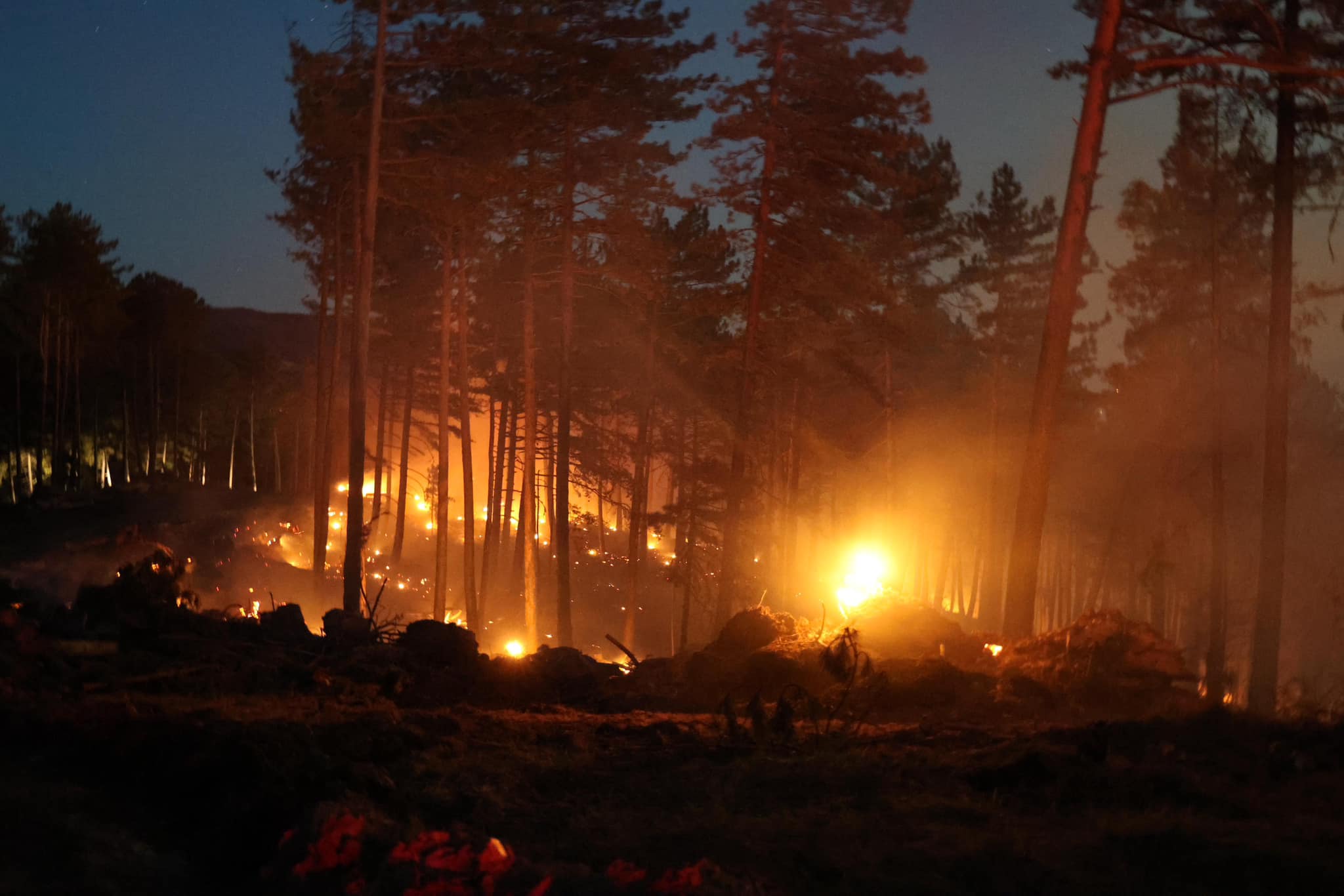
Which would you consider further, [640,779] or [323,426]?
[323,426]


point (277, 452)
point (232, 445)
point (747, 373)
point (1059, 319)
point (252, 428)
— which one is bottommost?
point (277, 452)

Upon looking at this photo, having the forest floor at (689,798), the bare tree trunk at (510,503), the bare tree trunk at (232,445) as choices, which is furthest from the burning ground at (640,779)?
the bare tree trunk at (232,445)

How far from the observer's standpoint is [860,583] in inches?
658

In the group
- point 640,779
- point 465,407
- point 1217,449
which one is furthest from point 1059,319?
point 465,407

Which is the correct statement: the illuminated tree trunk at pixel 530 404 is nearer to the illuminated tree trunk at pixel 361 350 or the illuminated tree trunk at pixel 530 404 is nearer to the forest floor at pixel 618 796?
the illuminated tree trunk at pixel 361 350

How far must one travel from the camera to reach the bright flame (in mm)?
16078

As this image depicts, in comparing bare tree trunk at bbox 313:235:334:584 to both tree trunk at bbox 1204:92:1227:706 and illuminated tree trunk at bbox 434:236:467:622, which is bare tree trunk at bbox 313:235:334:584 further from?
tree trunk at bbox 1204:92:1227:706

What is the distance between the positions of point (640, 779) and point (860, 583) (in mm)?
9594

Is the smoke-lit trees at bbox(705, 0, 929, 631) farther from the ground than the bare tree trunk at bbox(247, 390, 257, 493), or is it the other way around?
the smoke-lit trees at bbox(705, 0, 929, 631)

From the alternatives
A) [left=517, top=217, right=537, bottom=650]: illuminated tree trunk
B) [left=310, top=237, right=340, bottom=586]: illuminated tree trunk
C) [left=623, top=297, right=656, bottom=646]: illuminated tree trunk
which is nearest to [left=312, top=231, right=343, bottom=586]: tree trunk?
[left=310, top=237, right=340, bottom=586]: illuminated tree trunk

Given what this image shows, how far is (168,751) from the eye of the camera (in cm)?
735

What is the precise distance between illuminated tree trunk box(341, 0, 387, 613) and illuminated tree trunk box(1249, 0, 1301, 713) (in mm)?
16395

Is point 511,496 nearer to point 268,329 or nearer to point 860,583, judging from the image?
point 860,583

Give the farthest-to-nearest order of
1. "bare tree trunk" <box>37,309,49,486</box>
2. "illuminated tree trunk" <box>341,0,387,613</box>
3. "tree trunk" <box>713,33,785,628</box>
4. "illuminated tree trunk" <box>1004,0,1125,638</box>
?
"bare tree trunk" <box>37,309,49,486</box>
"tree trunk" <box>713,33,785,628</box>
"illuminated tree trunk" <box>341,0,387,613</box>
"illuminated tree trunk" <box>1004,0,1125,638</box>
